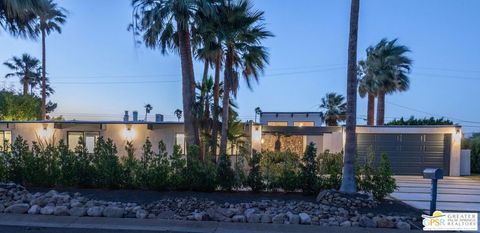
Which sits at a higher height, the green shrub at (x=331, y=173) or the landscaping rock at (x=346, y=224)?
the green shrub at (x=331, y=173)

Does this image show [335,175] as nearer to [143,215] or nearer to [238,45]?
[143,215]

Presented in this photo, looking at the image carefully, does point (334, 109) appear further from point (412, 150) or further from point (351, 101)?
point (351, 101)

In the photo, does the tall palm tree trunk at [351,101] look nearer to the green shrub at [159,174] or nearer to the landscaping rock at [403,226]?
the landscaping rock at [403,226]

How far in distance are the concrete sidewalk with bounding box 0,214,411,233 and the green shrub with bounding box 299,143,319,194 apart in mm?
2586

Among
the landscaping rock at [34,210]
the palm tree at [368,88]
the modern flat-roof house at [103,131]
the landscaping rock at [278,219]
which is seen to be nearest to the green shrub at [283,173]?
the landscaping rock at [278,219]

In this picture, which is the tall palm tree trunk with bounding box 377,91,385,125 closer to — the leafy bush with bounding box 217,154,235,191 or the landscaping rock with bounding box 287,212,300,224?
the leafy bush with bounding box 217,154,235,191

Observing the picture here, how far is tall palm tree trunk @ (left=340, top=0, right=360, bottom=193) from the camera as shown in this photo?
29.1ft

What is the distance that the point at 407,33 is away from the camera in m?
21.7

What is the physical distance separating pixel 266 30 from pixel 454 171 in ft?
38.3

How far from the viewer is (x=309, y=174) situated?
370 inches

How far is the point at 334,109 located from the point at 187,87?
27.6 metres

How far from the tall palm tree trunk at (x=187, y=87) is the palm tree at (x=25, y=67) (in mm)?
32515

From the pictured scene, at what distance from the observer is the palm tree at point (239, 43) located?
12.5 m

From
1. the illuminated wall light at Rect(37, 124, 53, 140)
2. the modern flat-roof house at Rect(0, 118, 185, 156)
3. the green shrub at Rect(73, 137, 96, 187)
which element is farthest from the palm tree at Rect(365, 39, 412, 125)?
the green shrub at Rect(73, 137, 96, 187)
